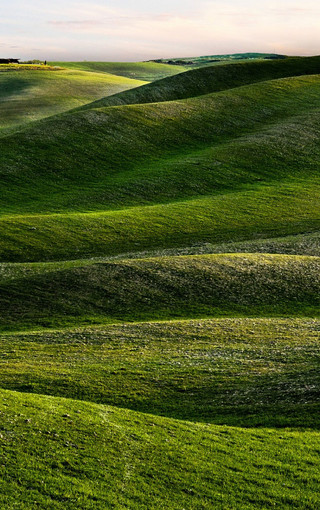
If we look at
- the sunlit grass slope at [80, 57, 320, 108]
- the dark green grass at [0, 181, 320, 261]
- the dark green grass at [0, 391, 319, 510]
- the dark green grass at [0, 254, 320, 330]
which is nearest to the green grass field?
the dark green grass at [0, 391, 319, 510]

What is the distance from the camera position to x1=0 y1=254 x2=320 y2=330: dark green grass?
5128cm

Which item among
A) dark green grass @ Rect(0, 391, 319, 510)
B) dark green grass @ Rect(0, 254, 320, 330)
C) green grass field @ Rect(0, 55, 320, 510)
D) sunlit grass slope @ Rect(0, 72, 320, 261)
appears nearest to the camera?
dark green grass @ Rect(0, 391, 319, 510)

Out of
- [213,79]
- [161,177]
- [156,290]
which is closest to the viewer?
[156,290]

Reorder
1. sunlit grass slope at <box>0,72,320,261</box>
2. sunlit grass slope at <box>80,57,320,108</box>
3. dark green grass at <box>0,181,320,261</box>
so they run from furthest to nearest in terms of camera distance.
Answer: sunlit grass slope at <box>80,57,320,108</box>
sunlit grass slope at <box>0,72,320,261</box>
dark green grass at <box>0,181,320,261</box>

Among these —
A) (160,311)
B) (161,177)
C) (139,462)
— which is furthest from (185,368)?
(161,177)

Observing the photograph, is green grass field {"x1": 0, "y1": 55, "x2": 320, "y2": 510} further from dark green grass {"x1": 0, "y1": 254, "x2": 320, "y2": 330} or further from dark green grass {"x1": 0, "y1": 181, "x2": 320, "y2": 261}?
dark green grass {"x1": 0, "y1": 181, "x2": 320, "y2": 261}

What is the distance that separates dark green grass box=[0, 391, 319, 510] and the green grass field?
8 centimetres

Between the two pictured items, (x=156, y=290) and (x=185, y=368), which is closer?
(x=185, y=368)

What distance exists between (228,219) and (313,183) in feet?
90.2

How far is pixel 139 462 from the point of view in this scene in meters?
25.3

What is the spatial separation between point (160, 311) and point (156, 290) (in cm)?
362

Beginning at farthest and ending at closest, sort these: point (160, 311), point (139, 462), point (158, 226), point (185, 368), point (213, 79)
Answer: point (213, 79)
point (158, 226)
point (160, 311)
point (185, 368)
point (139, 462)

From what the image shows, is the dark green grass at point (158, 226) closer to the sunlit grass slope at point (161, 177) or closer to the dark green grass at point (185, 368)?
the sunlit grass slope at point (161, 177)

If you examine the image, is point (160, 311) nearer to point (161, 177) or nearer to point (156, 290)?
point (156, 290)
